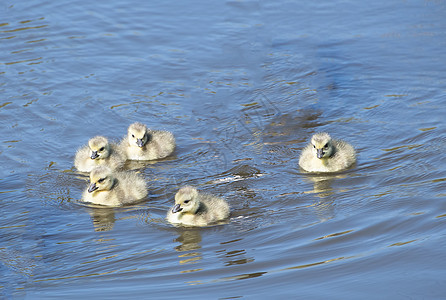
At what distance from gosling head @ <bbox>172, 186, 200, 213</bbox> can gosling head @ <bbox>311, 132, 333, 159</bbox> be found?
5.38 feet

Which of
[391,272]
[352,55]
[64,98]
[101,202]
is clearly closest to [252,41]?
[352,55]

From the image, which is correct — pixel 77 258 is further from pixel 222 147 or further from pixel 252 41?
pixel 252 41

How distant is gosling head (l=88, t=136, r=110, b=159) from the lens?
8.16m

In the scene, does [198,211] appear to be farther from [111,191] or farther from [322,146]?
[322,146]

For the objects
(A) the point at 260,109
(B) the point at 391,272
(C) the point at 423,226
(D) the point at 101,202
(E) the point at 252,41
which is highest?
(E) the point at 252,41

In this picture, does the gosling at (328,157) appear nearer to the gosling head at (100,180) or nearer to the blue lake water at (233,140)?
the blue lake water at (233,140)

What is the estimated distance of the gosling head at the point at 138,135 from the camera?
8500 mm

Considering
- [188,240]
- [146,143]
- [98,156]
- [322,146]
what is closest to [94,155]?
[98,156]

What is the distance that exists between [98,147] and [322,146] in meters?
2.42

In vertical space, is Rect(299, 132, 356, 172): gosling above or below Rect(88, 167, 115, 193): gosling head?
above

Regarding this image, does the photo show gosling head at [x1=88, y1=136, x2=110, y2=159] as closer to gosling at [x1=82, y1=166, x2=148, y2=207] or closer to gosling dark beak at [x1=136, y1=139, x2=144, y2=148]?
gosling dark beak at [x1=136, y1=139, x2=144, y2=148]

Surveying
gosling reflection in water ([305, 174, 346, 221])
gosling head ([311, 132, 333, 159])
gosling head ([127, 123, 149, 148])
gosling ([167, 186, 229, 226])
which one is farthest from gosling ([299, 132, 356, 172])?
gosling head ([127, 123, 149, 148])

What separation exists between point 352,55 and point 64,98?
4.24 meters

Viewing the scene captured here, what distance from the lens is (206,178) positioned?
7.96 meters
